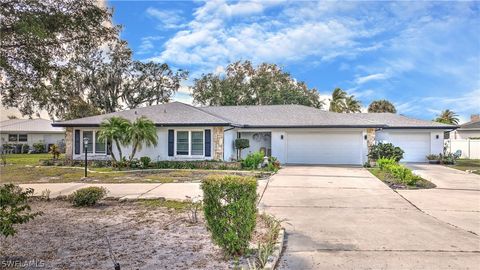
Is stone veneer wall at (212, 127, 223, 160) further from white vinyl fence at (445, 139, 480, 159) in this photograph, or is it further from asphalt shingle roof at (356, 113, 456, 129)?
white vinyl fence at (445, 139, 480, 159)

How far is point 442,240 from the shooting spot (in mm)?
6184

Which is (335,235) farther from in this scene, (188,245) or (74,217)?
(74,217)

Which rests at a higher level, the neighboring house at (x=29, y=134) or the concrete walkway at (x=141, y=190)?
the neighboring house at (x=29, y=134)

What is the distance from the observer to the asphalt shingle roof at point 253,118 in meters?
20.6

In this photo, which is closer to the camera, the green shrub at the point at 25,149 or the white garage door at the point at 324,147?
the white garage door at the point at 324,147

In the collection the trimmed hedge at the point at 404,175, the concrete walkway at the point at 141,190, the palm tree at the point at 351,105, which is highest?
the palm tree at the point at 351,105

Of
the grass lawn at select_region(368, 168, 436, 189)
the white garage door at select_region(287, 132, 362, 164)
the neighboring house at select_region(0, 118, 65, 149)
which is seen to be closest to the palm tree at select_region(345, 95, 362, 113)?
the white garage door at select_region(287, 132, 362, 164)

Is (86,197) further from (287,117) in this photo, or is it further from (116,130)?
(287,117)

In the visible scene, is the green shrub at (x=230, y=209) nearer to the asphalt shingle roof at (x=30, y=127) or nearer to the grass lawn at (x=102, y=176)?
the grass lawn at (x=102, y=176)

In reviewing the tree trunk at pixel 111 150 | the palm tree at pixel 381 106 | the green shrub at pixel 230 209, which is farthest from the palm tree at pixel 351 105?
the green shrub at pixel 230 209

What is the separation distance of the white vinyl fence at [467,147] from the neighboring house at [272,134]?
267 inches

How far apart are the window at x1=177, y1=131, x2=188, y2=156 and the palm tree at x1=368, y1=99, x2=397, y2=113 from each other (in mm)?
34218

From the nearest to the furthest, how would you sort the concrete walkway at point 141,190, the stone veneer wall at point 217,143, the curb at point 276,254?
the curb at point 276,254 < the concrete walkway at point 141,190 < the stone veneer wall at point 217,143

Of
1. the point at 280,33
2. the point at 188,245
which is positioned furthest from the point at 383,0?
the point at 188,245
